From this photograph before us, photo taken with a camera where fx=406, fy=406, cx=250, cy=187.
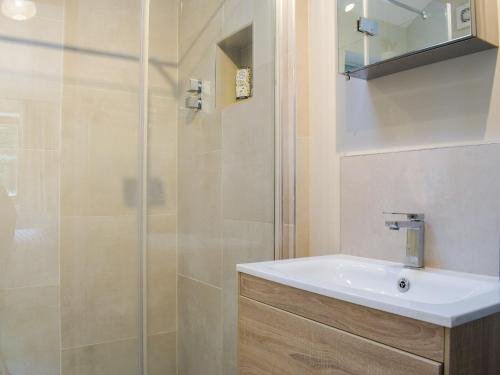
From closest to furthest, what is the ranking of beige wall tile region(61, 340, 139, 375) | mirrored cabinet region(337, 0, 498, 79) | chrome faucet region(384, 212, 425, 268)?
mirrored cabinet region(337, 0, 498, 79), chrome faucet region(384, 212, 425, 268), beige wall tile region(61, 340, 139, 375)

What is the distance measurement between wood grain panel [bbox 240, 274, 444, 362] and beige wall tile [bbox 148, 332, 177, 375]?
1.04 meters

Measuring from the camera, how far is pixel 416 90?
48.3 inches

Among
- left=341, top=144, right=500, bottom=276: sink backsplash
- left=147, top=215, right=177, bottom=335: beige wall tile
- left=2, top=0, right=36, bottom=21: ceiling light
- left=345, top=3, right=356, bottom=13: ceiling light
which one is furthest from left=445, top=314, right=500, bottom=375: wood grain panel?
left=2, top=0, right=36, bottom=21: ceiling light

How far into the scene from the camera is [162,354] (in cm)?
199

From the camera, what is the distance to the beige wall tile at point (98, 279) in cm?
182

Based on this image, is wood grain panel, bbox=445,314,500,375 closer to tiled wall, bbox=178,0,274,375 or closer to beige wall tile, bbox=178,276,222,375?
tiled wall, bbox=178,0,274,375

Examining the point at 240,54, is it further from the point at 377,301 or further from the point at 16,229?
the point at 377,301

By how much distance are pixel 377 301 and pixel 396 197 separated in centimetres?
55

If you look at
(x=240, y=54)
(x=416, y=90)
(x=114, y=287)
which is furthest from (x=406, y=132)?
(x=114, y=287)

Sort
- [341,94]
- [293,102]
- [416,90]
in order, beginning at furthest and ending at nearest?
[293,102]
[341,94]
[416,90]

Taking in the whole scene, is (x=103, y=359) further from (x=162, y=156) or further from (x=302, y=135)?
(x=302, y=135)

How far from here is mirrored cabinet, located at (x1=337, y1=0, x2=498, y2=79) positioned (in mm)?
1012

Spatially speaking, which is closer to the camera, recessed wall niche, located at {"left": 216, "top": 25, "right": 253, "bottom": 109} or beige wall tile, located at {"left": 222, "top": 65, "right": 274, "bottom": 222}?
beige wall tile, located at {"left": 222, "top": 65, "right": 274, "bottom": 222}

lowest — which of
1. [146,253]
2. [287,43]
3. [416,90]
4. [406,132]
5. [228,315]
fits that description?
[228,315]
